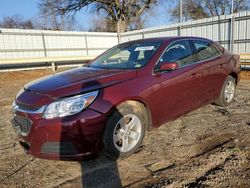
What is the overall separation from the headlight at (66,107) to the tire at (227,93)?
332 centimetres

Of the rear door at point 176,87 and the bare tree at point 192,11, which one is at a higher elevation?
the bare tree at point 192,11

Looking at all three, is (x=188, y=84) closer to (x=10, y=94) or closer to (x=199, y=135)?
(x=199, y=135)

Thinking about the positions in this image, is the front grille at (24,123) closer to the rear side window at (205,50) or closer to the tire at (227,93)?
the rear side window at (205,50)

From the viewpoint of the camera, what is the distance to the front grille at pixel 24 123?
125 inches

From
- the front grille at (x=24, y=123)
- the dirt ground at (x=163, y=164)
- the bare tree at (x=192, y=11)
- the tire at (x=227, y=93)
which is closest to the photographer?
the dirt ground at (x=163, y=164)

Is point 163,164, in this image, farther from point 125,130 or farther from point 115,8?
point 115,8

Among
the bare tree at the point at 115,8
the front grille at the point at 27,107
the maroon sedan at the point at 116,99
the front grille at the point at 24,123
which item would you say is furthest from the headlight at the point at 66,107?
the bare tree at the point at 115,8

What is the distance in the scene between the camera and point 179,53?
14.5ft

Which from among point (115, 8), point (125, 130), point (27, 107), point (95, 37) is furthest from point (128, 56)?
point (115, 8)

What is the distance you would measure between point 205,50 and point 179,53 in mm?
884

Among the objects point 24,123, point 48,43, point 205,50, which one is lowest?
point 24,123

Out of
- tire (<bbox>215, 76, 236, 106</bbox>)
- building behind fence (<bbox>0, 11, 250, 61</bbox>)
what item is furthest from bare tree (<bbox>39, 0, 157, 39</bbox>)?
tire (<bbox>215, 76, 236, 106</bbox>)

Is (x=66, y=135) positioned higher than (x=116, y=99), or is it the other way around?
(x=116, y=99)

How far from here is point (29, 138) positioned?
3.16 metres
